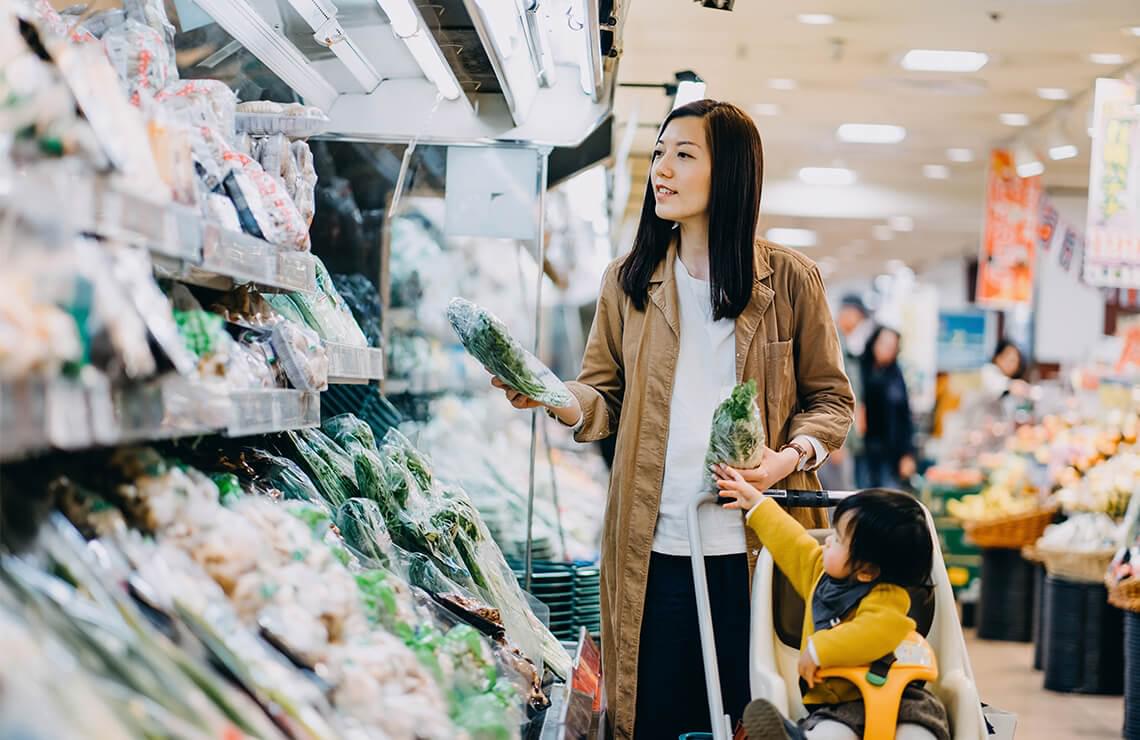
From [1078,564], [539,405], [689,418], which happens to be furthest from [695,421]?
[1078,564]

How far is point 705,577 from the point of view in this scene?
94.0 inches

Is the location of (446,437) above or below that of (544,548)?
above

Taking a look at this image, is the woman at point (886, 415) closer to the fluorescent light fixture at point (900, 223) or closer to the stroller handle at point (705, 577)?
the stroller handle at point (705, 577)

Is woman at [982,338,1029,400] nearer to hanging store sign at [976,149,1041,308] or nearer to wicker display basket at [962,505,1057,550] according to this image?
hanging store sign at [976,149,1041,308]

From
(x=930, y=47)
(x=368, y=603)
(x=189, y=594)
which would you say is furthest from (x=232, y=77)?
(x=930, y=47)

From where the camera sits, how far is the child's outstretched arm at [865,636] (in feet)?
6.94

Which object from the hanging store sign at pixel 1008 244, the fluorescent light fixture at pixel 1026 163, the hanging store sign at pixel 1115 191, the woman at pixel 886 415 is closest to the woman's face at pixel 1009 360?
the hanging store sign at pixel 1008 244

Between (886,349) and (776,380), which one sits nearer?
(776,380)

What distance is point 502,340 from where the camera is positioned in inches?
91.4

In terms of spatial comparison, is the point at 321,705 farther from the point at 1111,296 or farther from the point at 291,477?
the point at 1111,296

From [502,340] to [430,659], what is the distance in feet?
2.17

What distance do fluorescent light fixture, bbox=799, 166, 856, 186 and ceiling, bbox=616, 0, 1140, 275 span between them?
0.40 feet

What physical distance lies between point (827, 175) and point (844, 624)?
43.7ft

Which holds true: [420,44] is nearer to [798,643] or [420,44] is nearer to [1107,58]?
[798,643]
